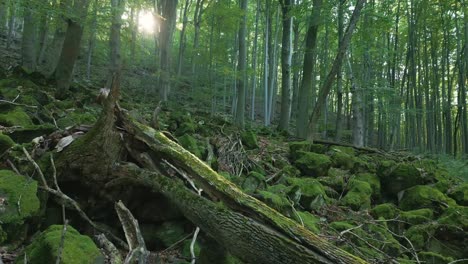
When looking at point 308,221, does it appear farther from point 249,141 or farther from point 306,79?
point 306,79

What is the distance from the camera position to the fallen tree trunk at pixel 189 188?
2.50 m

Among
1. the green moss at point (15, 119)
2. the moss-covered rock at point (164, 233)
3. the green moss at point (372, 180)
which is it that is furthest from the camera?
the green moss at point (372, 180)

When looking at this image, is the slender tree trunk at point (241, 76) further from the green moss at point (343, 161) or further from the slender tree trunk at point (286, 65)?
the green moss at point (343, 161)

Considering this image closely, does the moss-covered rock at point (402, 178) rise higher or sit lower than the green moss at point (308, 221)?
higher

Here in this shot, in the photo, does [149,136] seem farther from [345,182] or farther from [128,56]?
[128,56]

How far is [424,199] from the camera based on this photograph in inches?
242

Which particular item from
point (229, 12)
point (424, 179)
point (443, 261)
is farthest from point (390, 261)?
point (229, 12)

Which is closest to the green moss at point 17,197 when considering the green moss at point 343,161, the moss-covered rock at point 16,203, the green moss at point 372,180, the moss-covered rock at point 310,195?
the moss-covered rock at point 16,203

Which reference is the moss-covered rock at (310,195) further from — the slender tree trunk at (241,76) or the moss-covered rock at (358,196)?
the slender tree trunk at (241,76)

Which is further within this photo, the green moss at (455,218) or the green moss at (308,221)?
the green moss at (455,218)

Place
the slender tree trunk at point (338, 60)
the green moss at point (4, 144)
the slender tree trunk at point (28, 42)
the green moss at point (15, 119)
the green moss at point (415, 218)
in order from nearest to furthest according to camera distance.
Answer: the green moss at point (4, 144) → the green moss at point (15, 119) → the green moss at point (415, 218) → the slender tree trunk at point (338, 60) → the slender tree trunk at point (28, 42)

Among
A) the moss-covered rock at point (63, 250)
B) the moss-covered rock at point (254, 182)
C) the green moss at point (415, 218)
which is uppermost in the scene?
the moss-covered rock at point (254, 182)

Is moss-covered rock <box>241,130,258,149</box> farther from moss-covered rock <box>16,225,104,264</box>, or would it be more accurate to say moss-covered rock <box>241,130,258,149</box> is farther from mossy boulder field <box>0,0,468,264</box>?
moss-covered rock <box>16,225,104,264</box>

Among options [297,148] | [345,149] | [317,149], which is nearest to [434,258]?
[297,148]
